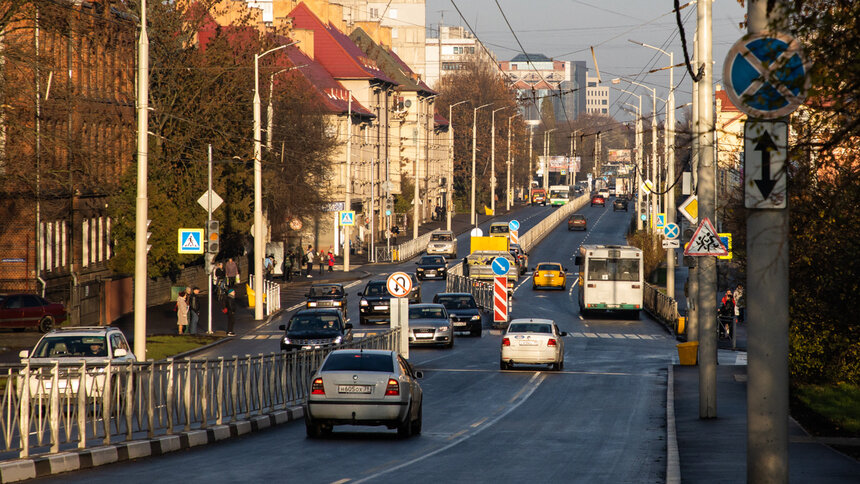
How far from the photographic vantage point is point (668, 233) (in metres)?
40.2

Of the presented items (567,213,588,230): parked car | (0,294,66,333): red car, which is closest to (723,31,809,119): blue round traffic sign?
(0,294,66,333): red car

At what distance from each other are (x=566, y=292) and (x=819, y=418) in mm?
46510

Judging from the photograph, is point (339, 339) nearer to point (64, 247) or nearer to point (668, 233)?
point (668, 233)

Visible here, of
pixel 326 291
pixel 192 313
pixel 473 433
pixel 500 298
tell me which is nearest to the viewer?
pixel 473 433

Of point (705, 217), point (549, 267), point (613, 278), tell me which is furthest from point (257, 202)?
point (705, 217)

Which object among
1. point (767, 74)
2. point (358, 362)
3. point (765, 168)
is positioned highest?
point (767, 74)

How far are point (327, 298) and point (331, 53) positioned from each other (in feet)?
182

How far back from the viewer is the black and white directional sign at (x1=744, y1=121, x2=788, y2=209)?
8.59m

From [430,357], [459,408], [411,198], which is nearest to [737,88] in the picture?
[459,408]

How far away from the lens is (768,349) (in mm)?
8734

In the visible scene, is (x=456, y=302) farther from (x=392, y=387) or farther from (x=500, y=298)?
(x=392, y=387)

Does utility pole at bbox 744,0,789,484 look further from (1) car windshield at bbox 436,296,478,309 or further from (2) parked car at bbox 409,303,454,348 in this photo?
(1) car windshield at bbox 436,296,478,309

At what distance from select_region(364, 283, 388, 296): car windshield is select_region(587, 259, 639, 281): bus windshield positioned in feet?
31.3

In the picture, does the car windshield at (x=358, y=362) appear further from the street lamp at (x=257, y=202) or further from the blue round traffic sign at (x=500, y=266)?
the street lamp at (x=257, y=202)
